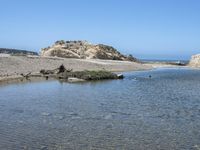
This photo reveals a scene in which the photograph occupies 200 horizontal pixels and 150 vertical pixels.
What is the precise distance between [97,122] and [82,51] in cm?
7699

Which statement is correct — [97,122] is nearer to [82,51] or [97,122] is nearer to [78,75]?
[78,75]

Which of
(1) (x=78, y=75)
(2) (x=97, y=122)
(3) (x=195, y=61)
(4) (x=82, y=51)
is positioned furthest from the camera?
(3) (x=195, y=61)

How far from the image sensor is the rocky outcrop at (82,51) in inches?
3543

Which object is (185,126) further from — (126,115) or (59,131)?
(59,131)

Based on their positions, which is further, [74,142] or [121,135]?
[121,135]

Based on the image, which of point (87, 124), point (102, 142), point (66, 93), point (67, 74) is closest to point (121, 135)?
point (102, 142)

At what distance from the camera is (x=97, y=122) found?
57.0 ft

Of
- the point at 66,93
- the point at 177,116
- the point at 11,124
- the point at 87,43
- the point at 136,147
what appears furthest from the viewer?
the point at 87,43

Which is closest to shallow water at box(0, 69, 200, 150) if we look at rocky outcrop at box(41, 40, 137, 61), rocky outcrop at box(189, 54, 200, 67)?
rocky outcrop at box(41, 40, 137, 61)

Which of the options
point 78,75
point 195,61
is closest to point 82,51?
point 195,61

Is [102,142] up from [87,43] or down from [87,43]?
down

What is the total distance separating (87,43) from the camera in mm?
100562

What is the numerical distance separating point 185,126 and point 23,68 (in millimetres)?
32221

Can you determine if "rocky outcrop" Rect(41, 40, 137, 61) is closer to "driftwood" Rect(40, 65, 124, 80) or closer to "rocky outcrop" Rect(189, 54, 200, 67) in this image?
"rocky outcrop" Rect(189, 54, 200, 67)
